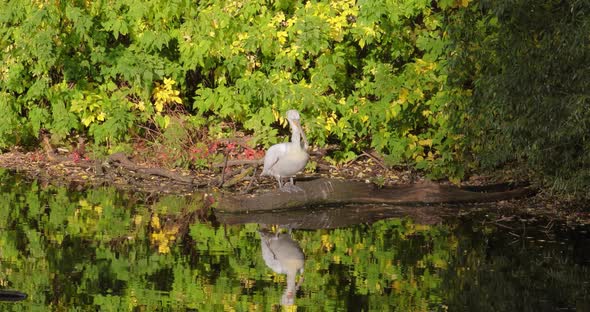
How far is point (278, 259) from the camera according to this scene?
1213 cm

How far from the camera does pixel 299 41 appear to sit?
59.4 ft

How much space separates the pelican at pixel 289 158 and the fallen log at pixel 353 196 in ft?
0.70

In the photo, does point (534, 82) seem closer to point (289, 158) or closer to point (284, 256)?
point (289, 158)

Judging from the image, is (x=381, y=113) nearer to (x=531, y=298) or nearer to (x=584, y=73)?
(x=584, y=73)

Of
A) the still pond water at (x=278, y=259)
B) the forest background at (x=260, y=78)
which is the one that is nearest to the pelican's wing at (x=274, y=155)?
the still pond water at (x=278, y=259)

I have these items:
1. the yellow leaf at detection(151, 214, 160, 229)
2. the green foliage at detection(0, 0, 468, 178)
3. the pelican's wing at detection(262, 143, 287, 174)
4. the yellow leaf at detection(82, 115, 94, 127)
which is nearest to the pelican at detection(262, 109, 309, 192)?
the pelican's wing at detection(262, 143, 287, 174)

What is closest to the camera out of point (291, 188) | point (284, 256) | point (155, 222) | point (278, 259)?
point (278, 259)

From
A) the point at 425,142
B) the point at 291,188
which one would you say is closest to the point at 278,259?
the point at 291,188

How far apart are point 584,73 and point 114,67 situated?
8.62 m

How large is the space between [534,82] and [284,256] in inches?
154

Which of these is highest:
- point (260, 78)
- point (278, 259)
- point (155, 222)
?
point (260, 78)

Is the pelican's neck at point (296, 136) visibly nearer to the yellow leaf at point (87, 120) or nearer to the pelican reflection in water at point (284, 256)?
the pelican reflection in water at point (284, 256)

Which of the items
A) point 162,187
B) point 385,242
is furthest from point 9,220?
point 385,242

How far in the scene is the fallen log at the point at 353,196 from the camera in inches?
589
